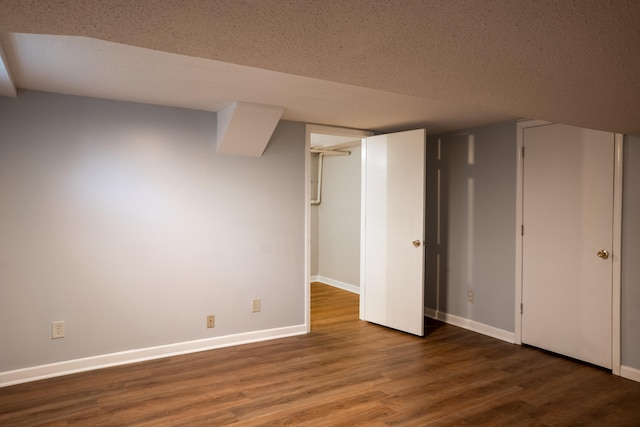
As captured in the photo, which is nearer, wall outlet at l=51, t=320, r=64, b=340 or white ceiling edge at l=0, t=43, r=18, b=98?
white ceiling edge at l=0, t=43, r=18, b=98

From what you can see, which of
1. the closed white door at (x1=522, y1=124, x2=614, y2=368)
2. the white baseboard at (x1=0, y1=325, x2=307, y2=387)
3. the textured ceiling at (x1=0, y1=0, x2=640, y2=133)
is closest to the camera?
the textured ceiling at (x1=0, y1=0, x2=640, y2=133)

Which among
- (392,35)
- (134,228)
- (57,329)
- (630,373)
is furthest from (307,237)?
(392,35)

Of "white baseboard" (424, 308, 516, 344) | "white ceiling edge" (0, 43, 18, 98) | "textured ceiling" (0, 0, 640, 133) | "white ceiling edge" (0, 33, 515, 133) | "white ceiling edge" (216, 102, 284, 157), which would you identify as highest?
"white ceiling edge" (0, 33, 515, 133)

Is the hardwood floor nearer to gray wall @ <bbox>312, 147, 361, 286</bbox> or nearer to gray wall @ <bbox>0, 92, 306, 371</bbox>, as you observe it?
gray wall @ <bbox>0, 92, 306, 371</bbox>

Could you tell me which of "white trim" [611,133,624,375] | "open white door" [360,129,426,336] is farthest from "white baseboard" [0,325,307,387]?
"white trim" [611,133,624,375]

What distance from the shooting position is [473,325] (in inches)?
172

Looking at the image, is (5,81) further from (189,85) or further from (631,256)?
(631,256)

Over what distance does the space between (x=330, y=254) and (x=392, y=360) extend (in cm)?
321

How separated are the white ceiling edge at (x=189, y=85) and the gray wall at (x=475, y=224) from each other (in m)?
0.37

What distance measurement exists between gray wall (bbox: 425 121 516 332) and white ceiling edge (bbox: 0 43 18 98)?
153 inches

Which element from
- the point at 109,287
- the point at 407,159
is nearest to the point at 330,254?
the point at 407,159

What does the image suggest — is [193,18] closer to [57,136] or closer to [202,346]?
[57,136]

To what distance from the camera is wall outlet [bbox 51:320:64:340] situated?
3.12 m

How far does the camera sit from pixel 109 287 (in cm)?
331
